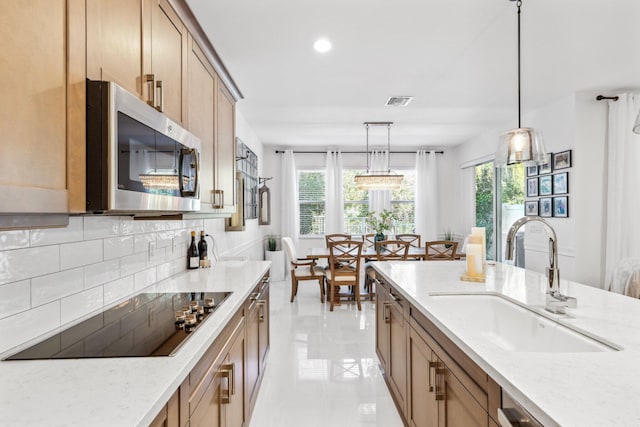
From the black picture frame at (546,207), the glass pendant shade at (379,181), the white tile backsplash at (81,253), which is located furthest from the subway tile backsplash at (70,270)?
the black picture frame at (546,207)

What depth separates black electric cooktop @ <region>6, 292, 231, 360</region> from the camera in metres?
1.12

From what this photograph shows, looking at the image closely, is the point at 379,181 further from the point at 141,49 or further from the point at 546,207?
the point at 141,49

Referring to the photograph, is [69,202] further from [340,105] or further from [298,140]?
[298,140]

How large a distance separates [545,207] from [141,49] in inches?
183

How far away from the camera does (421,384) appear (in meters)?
1.75

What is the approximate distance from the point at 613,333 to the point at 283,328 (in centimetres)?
324

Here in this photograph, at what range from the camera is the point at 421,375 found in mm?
1747

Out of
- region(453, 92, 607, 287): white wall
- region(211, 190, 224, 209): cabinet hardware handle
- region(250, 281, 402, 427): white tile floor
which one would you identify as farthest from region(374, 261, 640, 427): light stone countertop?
region(453, 92, 607, 287): white wall

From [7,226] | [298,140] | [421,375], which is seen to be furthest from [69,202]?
[298,140]

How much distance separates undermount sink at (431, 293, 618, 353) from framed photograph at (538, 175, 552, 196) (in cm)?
322

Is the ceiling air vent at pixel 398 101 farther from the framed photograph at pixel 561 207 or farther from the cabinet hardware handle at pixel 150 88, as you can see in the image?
the cabinet hardware handle at pixel 150 88

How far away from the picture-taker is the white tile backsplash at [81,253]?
4.61 feet

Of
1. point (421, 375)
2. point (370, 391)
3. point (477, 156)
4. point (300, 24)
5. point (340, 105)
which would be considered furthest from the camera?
point (477, 156)

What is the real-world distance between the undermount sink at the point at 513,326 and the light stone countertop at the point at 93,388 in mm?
970
